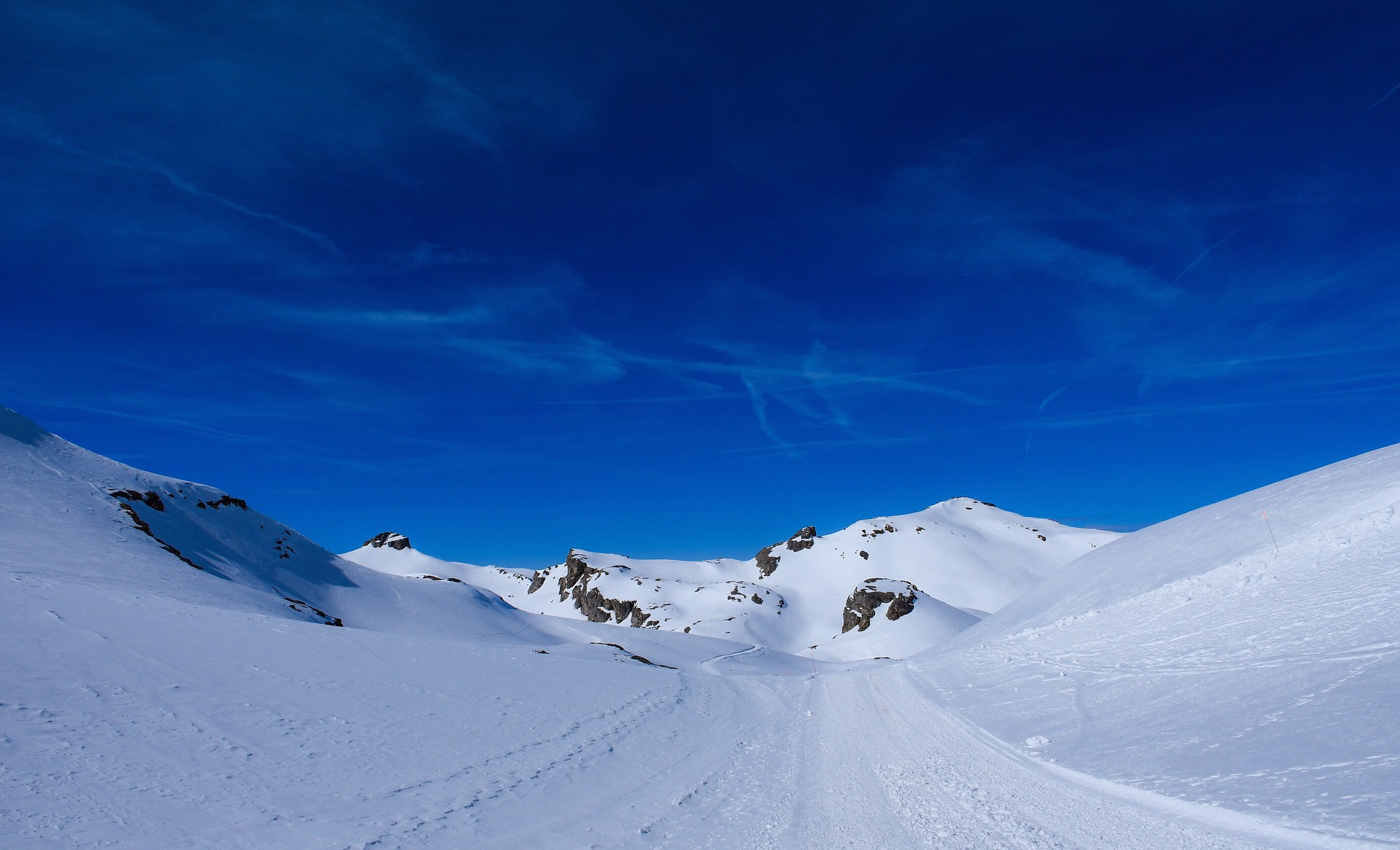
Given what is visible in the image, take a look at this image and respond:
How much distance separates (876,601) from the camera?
303 feet

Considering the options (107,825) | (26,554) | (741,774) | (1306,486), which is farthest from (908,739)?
(26,554)

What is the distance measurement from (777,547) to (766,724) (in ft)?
520

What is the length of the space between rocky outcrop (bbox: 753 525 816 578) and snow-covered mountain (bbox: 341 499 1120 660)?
38 cm

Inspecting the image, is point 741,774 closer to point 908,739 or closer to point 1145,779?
point 908,739

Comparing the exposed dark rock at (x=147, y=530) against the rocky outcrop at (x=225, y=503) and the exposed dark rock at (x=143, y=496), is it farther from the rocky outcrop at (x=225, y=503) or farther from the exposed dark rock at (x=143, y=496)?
the rocky outcrop at (x=225, y=503)

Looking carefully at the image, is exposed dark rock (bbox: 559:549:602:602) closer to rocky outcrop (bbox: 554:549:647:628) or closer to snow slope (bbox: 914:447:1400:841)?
rocky outcrop (bbox: 554:549:647:628)

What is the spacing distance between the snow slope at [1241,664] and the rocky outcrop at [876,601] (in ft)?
227

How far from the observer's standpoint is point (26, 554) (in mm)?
22688

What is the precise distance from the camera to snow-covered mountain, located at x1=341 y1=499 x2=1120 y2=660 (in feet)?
307

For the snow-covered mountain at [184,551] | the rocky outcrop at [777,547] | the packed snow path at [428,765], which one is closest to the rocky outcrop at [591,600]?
the rocky outcrop at [777,547]

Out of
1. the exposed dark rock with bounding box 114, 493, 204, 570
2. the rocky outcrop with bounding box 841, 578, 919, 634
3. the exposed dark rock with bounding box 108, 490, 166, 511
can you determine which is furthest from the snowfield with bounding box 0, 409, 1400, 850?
the rocky outcrop with bounding box 841, 578, 919, 634

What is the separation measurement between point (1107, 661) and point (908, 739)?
539 centimetres

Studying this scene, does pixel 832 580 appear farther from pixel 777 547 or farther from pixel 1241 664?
pixel 1241 664

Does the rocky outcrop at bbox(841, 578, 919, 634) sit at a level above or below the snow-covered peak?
below
